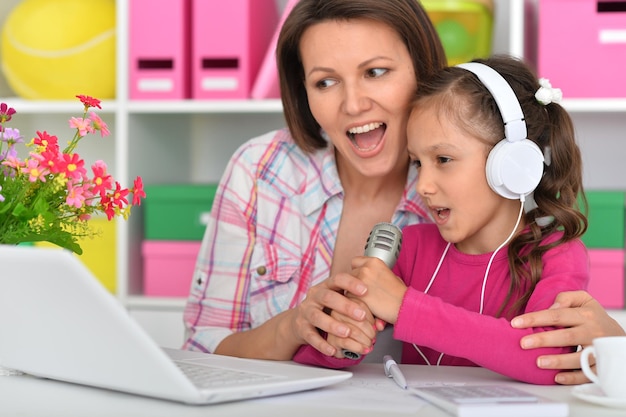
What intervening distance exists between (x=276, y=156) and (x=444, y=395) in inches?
35.1

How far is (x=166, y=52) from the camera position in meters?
2.33

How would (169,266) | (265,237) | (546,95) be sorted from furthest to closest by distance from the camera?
(169,266)
(265,237)
(546,95)

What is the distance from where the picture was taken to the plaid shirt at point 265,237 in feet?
5.32

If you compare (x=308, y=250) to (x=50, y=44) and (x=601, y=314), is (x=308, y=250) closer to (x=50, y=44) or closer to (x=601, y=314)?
(x=601, y=314)

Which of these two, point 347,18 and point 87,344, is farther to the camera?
point 347,18

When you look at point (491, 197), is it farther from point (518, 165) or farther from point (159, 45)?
point (159, 45)

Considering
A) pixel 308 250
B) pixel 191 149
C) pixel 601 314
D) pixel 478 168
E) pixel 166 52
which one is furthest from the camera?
pixel 191 149

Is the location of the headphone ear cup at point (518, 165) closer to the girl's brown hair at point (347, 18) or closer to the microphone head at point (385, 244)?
the microphone head at point (385, 244)

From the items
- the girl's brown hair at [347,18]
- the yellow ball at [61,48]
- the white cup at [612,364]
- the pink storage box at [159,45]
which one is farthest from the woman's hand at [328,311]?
the yellow ball at [61,48]

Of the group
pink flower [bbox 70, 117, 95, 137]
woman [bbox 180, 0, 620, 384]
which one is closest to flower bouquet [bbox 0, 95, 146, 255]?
pink flower [bbox 70, 117, 95, 137]

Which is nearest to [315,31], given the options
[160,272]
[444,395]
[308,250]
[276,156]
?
[276,156]

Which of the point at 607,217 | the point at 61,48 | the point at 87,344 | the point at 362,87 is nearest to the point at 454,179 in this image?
the point at 362,87

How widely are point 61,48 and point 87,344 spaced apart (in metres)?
1.66

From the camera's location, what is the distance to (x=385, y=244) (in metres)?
1.19
